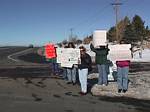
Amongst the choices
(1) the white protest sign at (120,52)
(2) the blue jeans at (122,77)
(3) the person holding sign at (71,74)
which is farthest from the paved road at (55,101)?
(1) the white protest sign at (120,52)

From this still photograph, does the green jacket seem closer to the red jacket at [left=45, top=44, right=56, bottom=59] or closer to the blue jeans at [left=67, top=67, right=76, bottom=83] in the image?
the blue jeans at [left=67, top=67, right=76, bottom=83]

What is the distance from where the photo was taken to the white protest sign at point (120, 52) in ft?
49.0

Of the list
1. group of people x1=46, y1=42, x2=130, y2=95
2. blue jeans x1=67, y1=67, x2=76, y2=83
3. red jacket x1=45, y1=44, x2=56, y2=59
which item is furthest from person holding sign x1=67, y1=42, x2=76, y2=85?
red jacket x1=45, y1=44, x2=56, y2=59

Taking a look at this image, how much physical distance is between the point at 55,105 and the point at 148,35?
91024 millimetres

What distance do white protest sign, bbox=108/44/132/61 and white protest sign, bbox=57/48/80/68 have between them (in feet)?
4.46

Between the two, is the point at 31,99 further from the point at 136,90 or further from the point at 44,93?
the point at 136,90

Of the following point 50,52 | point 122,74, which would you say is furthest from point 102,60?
point 50,52

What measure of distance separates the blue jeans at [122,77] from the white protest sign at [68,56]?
7.14 ft

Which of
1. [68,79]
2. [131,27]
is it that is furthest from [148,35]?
[68,79]

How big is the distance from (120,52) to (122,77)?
1127 mm

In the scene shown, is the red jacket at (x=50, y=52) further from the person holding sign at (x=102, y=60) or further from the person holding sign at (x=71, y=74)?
the person holding sign at (x=102, y=60)

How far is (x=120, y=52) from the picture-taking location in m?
15.2

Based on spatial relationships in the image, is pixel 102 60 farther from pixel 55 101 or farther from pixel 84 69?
pixel 55 101

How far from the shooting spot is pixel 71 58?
669 inches
